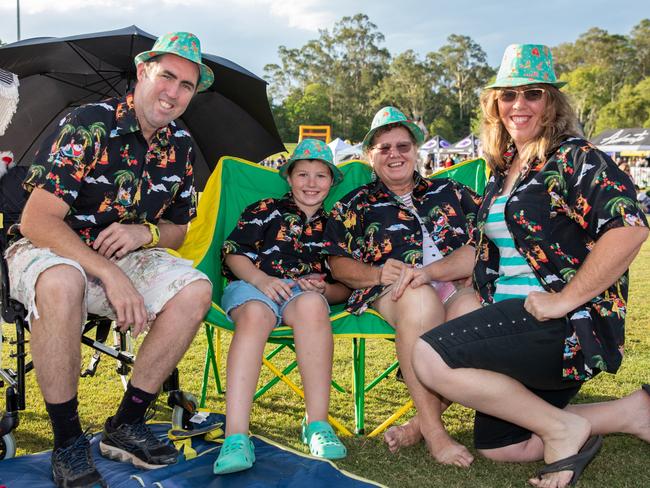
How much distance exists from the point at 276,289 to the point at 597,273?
4.08ft

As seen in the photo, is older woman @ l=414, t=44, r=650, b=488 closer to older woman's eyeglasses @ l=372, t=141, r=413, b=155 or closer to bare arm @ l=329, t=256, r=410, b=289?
bare arm @ l=329, t=256, r=410, b=289

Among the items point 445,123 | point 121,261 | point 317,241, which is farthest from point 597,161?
point 445,123

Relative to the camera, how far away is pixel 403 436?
255 centimetres

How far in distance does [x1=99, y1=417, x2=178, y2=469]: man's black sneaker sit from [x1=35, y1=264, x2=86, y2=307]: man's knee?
516mm

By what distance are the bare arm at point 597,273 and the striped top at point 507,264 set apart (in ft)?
0.43

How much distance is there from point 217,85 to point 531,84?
2.14m

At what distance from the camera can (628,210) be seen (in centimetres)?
193

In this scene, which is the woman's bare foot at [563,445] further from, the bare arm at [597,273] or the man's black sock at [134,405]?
the man's black sock at [134,405]

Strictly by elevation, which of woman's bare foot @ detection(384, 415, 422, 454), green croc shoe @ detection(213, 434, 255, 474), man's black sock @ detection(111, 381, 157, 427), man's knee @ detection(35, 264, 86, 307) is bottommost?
woman's bare foot @ detection(384, 415, 422, 454)

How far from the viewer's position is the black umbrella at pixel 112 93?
11.7ft

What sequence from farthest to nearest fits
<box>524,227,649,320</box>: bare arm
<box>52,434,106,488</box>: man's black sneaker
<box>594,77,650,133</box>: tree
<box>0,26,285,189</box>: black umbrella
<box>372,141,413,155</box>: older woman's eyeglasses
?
<box>594,77,650,133</box>: tree < <box>0,26,285,189</box>: black umbrella < <box>372,141,413,155</box>: older woman's eyeglasses < <box>52,434,106,488</box>: man's black sneaker < <box>524,227,649,320</box>: bare arm

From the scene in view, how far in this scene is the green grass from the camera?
89.4 inches

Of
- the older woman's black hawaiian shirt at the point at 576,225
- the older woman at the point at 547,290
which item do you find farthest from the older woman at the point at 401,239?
the older woman's black hawaiian shirt at the point at 576,225

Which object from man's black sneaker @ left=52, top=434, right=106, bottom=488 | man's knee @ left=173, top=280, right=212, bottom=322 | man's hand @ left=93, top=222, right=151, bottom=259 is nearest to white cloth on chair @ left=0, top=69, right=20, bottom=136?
man's hand @ left=93, top=222, right=151, bottom=259
